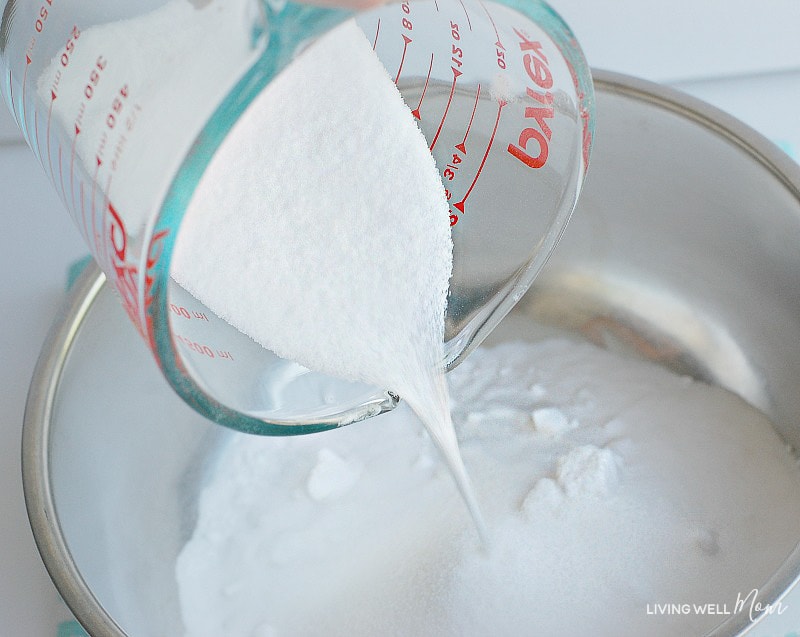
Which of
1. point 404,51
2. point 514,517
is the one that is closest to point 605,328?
point 514,517

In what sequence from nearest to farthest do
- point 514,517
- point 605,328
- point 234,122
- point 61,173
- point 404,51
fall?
point 234,122
point 61,173
point 404,51
point 514,517
point 605,328

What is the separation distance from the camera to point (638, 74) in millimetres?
848

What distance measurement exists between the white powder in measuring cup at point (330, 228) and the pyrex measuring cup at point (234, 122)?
3cm

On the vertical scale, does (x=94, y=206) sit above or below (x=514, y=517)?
above

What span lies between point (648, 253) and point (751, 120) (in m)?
0.17

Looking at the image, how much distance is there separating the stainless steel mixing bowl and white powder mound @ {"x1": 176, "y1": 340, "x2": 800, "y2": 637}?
Answer: 27 millimetres

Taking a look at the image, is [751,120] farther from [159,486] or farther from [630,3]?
[159,486]

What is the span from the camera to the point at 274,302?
49cm

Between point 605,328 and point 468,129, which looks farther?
point 605,328

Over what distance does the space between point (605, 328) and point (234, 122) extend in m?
0.53

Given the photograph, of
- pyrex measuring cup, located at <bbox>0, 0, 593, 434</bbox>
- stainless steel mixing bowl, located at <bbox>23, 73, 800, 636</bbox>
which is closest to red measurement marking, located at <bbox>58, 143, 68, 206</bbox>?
pyrex measuring cup, located at <bbox>0, 0, 593, 434</bbox>

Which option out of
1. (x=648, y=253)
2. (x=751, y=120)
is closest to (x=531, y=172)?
(x=648, y=253)

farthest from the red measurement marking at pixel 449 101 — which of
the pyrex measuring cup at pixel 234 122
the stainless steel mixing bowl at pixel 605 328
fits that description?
the stainless steel mixing bowl at pixel 605 328

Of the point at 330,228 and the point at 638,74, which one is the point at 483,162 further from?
the point at 638,74
